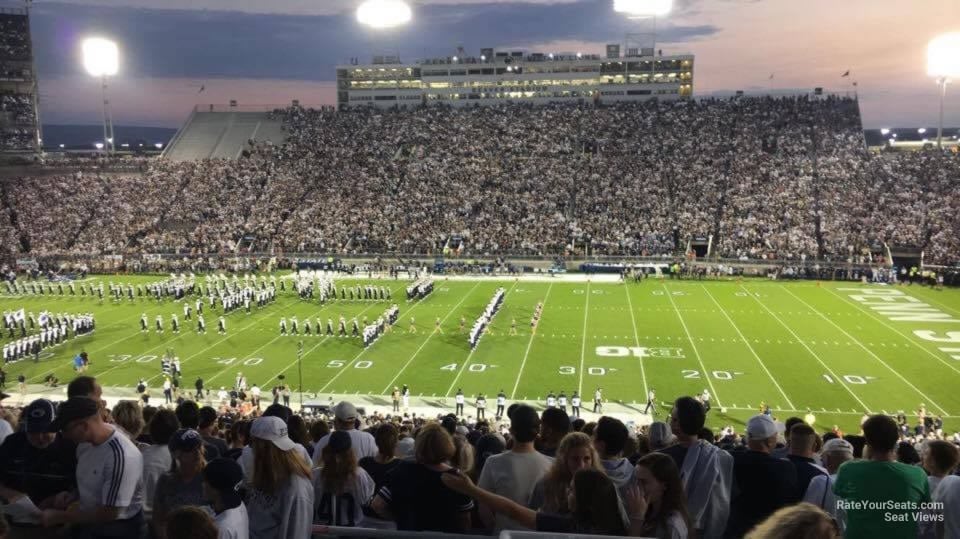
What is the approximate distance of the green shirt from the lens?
3.84 m

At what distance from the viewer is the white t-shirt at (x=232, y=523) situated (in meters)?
3.54

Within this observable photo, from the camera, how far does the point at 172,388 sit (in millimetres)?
20641

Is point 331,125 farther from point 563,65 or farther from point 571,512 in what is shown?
point 571,512

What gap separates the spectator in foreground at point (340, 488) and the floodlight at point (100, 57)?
2338 inches

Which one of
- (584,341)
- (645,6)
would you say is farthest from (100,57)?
(584,341)

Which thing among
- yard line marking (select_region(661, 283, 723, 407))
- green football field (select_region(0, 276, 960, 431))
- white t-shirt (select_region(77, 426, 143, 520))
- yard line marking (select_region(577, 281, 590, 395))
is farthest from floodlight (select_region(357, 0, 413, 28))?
white t-shirt (select_region(77, 426, 143, 520))

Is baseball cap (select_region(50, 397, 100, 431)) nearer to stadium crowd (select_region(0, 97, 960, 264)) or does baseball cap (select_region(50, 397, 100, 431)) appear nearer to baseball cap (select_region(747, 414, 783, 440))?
baseball cap (select_region(747, 414, 783, 440))

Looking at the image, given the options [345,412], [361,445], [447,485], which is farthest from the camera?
[345,412]

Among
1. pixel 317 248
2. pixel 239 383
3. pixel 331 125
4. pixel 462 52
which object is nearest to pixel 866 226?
pixel 317 248

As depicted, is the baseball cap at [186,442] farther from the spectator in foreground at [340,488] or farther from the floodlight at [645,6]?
the floodlight at [645,6]

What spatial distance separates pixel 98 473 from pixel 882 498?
4199mm

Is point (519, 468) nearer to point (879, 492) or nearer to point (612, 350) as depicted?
point (879, 492)

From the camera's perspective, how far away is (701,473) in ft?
15.5

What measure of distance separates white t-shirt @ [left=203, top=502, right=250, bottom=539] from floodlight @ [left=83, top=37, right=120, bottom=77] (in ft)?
197
